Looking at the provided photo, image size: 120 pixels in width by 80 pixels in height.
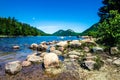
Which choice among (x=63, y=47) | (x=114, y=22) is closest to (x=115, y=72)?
(x=114, y=22)

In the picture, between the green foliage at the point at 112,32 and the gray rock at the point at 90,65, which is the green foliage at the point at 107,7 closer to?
the green foliage at the point at 112,32

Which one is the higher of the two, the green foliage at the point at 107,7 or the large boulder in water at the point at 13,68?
the green foliage at the point at 107,7

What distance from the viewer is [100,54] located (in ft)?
54.9

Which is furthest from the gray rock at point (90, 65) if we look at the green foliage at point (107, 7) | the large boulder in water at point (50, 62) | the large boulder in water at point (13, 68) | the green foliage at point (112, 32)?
the green foliage at point (107, 7)

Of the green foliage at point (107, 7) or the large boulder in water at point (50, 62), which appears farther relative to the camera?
the green foliage at point (107, 7)

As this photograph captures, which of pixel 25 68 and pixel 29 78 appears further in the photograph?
pixel 25 68

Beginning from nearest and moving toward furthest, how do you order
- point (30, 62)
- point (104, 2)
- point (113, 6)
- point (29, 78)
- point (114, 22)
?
point (29, 78) → point (30, 62) → point (114, 22) → point (113, 6) → point (104, 2)

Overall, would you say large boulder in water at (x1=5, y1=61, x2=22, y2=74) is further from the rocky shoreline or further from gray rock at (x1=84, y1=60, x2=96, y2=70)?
gray rock at (x1=84, y1=60, x2=96, y2=70)

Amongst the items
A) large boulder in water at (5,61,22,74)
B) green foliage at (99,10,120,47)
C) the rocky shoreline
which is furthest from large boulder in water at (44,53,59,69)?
green foliage at (99,10,120,47)

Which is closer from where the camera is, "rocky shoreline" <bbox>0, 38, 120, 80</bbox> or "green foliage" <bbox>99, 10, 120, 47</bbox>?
"rocky shoreline" <bbox>0, 38, 120, 80</bbox>

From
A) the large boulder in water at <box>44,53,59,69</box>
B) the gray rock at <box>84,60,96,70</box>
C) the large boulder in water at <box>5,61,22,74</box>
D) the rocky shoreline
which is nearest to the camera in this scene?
the rocky shoreline

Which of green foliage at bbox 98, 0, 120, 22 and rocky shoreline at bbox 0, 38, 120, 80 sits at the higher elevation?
green foliage at bbox 98, 0, 120, 22

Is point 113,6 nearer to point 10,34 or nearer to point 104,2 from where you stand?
point 104,2

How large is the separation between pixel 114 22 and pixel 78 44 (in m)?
4.66
